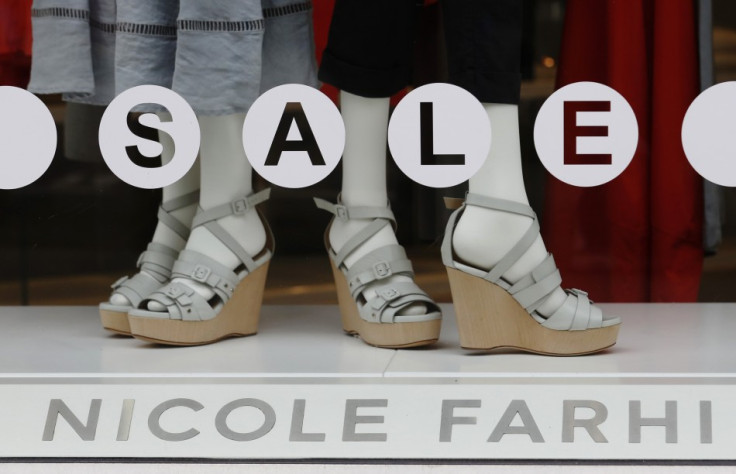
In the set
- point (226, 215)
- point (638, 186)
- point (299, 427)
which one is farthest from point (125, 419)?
point (638, 186)

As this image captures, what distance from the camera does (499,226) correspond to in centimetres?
95

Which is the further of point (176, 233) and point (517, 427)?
point (176, 233)

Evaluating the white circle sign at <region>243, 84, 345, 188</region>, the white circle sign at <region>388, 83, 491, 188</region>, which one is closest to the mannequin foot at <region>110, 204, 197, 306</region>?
the white circle sign at <region>243, 84, 345, 188</region>

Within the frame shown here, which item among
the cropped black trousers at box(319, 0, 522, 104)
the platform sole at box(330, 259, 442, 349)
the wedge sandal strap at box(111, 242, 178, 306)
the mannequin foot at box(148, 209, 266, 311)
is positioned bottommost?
the platform sole at box(330, 259, 442, 349)

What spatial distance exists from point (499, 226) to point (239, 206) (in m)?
0.27

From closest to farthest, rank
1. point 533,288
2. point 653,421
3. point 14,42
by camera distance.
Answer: point 653,421, point 533,288, point 14,42

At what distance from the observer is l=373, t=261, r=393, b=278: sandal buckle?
1.01 metres

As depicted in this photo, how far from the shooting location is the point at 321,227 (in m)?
1.34

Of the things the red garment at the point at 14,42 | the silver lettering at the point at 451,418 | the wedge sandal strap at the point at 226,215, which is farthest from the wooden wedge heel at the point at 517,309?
the red garment at the point at 14,42

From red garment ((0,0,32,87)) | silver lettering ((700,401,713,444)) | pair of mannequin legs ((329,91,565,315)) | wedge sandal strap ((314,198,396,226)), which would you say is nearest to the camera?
silver lettering ((700,401,713,444))

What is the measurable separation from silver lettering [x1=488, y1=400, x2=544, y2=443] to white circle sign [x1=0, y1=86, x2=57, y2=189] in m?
0.46

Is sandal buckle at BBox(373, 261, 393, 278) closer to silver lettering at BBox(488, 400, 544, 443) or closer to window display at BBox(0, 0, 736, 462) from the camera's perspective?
window display at BBox(0, 0, 736, 462)

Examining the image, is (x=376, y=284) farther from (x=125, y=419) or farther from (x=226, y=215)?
(x=125, y=419)

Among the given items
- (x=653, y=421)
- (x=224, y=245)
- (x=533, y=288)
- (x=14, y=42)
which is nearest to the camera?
(x=653, y=421)
